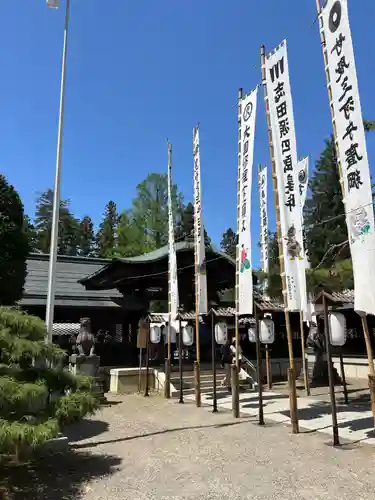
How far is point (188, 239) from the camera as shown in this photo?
21.4m

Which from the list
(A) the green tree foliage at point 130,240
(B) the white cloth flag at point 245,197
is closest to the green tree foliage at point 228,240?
(A) the green tree foliage at point 130,240

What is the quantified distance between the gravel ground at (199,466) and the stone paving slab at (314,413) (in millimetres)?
735

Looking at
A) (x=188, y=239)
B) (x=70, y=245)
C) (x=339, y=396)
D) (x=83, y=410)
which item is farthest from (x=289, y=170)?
(x=70, y=245)

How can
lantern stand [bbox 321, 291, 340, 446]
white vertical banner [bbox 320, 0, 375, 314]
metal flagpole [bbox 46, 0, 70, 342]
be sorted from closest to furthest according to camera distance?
white vertical banner [bbox 320, 0, 375, 314]
lantern stand [bbox 321, 291, 340, 446]
metal flagpole [bbox 46, 0, 70, 342]

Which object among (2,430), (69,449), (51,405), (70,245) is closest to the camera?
(2,430)

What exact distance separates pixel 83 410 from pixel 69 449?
2350 mm

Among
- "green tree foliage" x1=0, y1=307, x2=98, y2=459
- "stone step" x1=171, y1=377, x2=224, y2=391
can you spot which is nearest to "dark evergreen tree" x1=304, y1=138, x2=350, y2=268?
"stone step" x1=171, y1=377, x2=224, y2=391

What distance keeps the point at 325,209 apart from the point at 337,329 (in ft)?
111

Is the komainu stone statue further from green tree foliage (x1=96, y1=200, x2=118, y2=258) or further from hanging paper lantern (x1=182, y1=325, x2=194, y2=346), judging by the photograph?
green tree foliage (x1=96, y1=200, x2=118, y2=258)

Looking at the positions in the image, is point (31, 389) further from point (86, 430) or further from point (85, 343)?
point (85, 343)

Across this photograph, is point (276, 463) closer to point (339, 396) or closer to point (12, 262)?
point (12, 262)

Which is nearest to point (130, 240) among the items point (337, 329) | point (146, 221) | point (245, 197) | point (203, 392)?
point (146, 221)

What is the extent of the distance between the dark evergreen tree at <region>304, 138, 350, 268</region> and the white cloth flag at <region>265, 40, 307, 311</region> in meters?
27.3

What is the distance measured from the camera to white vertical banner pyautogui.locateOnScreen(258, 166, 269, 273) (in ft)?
59.9
